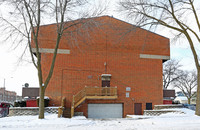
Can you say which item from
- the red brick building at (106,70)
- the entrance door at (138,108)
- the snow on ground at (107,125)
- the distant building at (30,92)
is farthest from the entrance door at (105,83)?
the snow on ground at (107,125)

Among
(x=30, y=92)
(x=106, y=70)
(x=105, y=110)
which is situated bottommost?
(x=105, y=110)

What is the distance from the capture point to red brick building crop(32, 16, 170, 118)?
1975 cm

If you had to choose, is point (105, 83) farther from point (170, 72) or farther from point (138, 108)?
point (170, 72)

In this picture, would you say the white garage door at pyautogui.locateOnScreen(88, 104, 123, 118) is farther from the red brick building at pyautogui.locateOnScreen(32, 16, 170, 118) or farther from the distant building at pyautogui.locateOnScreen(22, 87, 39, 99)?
the distant building at pyautogui.locateOnScreen(22, 87, 39, 99)

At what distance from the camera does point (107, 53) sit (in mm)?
21297

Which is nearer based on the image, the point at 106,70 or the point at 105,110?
the point at 105,110

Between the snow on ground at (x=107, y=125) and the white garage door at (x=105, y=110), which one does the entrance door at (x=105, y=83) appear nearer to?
the white garage door at (x=105, y=110)

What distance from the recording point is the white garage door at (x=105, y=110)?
66.3 ft

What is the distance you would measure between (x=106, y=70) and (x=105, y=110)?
14.3ft

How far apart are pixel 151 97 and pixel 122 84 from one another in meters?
3.78

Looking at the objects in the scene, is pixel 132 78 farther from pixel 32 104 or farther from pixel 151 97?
pixel 32 104

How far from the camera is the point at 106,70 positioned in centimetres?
2100

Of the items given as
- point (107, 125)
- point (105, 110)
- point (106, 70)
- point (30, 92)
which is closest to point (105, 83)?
point (106, 70)

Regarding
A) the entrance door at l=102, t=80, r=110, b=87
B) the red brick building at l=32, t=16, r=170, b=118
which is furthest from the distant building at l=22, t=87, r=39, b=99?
the entrance door at l=102, t=80, r=110, b=87
